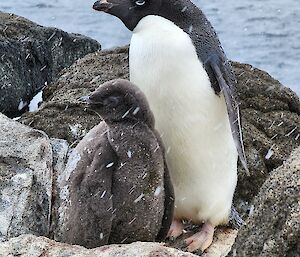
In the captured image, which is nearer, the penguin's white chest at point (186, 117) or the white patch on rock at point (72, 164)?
the white patch on rock at point (72, 164)

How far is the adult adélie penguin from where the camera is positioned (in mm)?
4488

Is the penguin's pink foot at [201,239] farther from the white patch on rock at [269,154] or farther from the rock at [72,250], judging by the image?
the rock at [72,250]

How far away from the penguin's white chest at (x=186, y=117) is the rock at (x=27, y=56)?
3.76m

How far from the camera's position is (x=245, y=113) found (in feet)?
21.0

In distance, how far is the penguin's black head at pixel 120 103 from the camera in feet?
12.8

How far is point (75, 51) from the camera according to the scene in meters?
9.86

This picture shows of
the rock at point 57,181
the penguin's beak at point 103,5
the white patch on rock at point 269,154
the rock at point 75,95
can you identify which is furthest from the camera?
the white patch on rock at point 269,154

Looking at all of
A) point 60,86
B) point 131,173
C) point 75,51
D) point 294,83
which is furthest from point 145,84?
point 294,83

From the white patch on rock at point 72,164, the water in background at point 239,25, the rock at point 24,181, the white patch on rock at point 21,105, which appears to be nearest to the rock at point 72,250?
the rock at point 24,181

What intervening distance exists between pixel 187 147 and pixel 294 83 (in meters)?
11.4

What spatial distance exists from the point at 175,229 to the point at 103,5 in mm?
1230

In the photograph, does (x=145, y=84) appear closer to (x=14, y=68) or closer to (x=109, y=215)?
(x=109, y=215)

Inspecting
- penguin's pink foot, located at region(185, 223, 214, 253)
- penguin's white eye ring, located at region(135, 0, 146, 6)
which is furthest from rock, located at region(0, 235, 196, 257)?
penguin's white eye ring, located at region(135, 0, 146, 6)

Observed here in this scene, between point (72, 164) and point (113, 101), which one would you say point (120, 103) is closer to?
point (113, 101)
